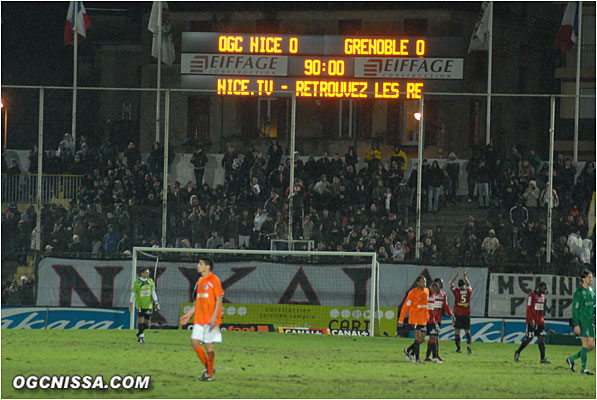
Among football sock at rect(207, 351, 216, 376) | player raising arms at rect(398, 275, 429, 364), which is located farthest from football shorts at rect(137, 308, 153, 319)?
football sock at rect(207, 351, 216, 376)

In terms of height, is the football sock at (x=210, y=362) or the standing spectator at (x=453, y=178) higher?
the standing spectator at (x=453, y=178)

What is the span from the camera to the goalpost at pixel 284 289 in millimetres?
24375

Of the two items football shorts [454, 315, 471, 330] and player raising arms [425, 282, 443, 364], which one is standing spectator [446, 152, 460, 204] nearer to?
football shorts [454, 315, 471, 330]

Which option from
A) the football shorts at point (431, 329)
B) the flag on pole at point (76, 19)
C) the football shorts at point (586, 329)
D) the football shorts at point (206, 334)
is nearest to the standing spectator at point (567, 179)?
the football shorts at point (431, 329)

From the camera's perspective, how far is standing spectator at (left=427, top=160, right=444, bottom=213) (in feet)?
89.2

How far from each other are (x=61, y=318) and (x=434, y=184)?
10940 millimetres

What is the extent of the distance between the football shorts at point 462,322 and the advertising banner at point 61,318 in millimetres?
8465

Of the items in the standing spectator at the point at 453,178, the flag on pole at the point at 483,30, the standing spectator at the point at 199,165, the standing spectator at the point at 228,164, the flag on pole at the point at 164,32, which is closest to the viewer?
the standing spectator at the point at 228,164

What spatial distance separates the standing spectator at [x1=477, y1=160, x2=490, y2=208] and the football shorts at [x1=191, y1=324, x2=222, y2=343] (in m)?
14.7

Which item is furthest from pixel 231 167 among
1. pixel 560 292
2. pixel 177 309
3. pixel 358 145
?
pixel 358 145

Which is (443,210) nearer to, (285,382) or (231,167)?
(231,167)

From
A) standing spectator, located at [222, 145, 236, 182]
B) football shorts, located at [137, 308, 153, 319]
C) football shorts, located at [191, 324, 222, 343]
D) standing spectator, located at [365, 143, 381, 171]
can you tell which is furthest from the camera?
standing spectator, located at [365, 143, 381, 171]

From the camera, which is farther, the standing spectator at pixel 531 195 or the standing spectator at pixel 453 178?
the standing spectator at pixel 453 178

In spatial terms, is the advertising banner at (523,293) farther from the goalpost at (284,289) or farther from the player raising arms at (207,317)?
the player raising arms at (207,317)
